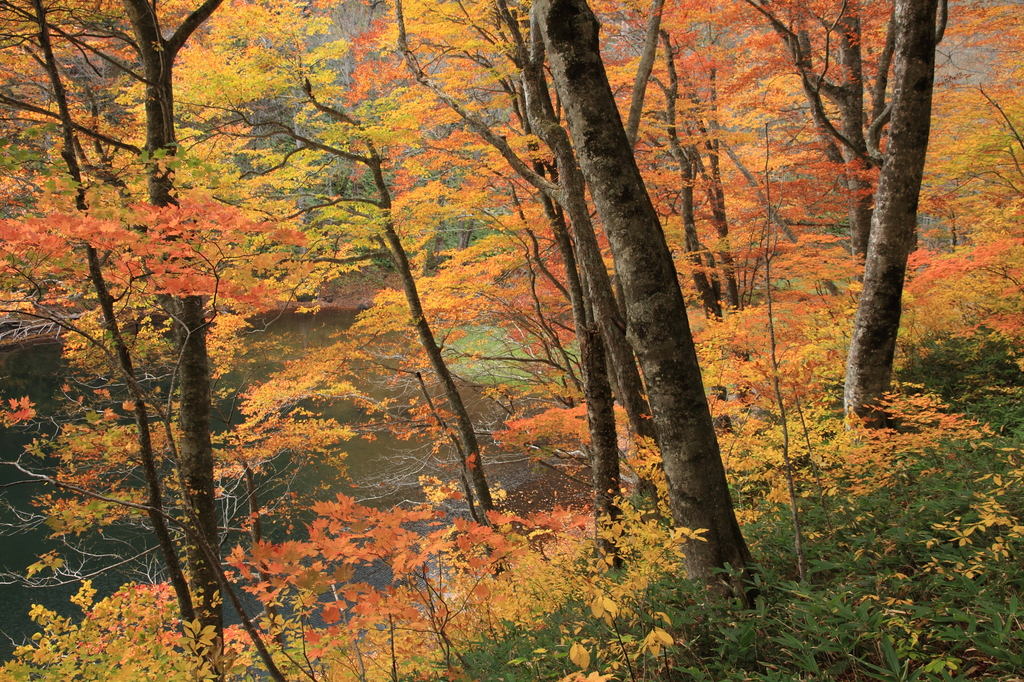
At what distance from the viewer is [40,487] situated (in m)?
10.8

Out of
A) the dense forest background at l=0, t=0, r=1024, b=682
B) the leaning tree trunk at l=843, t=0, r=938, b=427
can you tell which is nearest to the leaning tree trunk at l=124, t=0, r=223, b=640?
the dense forest background at l=0, t=0, r=1024, b=682

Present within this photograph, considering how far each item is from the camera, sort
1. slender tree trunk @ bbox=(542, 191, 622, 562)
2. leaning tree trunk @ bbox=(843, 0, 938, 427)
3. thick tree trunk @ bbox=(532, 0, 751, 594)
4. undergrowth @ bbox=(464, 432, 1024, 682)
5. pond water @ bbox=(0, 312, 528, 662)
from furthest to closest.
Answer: pond water @ bbox=(0, 312, 528, 662) → slender tree trunk @ bbox=(542, 191, 622, 562) → leaning tree trunk @ bbox=(843, 0, 938, 427) → thick tree trunk @ bbox=(532, 0, 751, 594) → undergrowth @ bbox=(464, 432, 1024, 682)

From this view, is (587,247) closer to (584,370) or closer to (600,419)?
(584,370)

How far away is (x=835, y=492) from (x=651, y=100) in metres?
8.45

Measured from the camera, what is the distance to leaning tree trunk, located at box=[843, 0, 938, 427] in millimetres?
3848

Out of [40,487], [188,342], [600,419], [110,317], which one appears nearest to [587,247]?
[600,419]

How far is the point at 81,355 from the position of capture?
5.80 m

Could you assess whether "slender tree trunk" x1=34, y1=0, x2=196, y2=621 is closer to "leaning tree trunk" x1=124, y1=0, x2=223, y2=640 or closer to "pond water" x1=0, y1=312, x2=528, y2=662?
"leaning tree trunk" x1=124, y1=0, x2=223, y2=640

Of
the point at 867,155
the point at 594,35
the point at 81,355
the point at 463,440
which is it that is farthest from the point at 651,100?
the point at 81,355

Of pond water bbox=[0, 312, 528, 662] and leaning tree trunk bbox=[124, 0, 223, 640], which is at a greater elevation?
leaning tree trunk bbox=[124, 0, 223, 640]

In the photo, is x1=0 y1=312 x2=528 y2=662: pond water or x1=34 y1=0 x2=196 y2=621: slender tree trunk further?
x1=0 y1=312 x2=528 y2=662: pond water

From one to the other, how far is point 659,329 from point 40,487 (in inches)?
523

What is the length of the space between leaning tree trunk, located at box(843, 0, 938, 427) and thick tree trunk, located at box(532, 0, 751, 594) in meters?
2.40

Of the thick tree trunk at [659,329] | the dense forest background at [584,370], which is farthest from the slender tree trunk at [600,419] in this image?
the thick tree trunk at [659,329]
